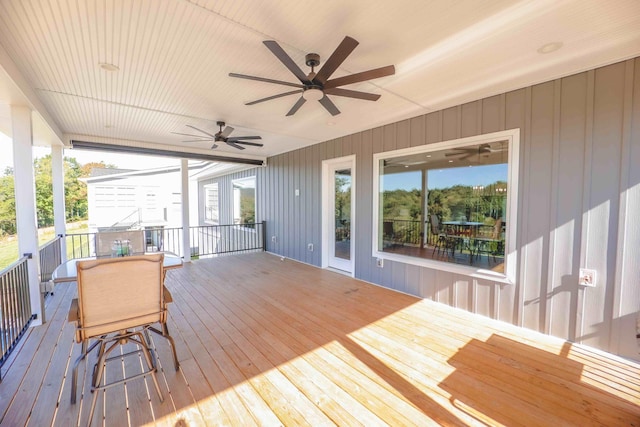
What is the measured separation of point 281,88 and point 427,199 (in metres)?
2.62

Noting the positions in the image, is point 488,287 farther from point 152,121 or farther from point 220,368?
point 152,121

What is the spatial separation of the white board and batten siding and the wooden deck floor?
0.81 feet

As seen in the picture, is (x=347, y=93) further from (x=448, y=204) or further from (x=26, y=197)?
(x=26, y=197)

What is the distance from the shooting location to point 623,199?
2.32m

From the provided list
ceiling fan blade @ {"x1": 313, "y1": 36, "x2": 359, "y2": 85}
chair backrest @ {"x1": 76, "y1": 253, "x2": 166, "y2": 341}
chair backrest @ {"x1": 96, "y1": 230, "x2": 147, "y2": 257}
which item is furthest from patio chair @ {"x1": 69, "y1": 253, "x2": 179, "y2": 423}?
ceiling fan blade @ {"x1": 313, "y1": 36, "x2": 359, "y2": 85}

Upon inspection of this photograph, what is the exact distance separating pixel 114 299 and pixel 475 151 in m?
3.97

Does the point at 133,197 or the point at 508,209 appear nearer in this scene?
the point at 508,209

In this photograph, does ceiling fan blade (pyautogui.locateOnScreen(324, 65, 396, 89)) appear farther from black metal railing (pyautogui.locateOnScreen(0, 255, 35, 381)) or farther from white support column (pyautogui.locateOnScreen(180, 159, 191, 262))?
→ white support column (pyautogui.locateOnScreen(180, 159, 191, 262))

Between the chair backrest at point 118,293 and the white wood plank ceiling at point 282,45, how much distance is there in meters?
1.77

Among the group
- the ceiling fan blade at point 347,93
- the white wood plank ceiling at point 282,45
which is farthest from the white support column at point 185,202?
the ceiling fan blade at point 347,93

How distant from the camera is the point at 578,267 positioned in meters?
2.55

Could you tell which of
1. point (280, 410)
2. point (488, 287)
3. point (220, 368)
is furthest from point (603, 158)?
point (220, 368)

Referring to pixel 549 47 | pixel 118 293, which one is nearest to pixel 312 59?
pixel 549 47

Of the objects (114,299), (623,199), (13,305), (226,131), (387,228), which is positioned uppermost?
(226,131)
